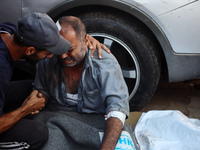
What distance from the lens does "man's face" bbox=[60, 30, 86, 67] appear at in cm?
200

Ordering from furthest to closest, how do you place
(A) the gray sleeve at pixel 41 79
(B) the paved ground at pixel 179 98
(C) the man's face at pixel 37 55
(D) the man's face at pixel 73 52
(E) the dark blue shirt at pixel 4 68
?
(B) the paved ground at pixel 179 98 < (A) the gray sleeve at pixel 41 79 < (D) the man's face at pixel 73 52 < (C) the man's face at pixel 37 55 < (E) the dark blue shirt at pixel 4 68

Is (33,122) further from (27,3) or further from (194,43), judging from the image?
(194,43)

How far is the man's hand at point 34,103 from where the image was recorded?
2066mm

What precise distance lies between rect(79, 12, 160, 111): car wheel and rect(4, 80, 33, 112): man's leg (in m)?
0.83

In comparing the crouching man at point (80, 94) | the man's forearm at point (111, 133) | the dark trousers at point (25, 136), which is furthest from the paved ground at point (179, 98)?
the dark trousers at point (25, 136)

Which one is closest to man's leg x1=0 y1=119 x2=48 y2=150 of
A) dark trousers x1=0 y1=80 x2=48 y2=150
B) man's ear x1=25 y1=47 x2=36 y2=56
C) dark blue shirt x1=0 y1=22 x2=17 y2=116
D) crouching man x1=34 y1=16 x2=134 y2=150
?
dark trousers x1=0 y1=80 x2=48 y2=150

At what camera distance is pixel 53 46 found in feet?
5.87

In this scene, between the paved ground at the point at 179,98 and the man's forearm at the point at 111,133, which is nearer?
the man's forearm at the point at 111,133

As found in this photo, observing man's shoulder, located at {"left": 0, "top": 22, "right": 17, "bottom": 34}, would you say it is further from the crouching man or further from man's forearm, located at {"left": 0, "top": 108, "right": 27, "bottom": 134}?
man's forearm, located at {"left": 0, "top": 108, "right": 27, "bottom": 134}

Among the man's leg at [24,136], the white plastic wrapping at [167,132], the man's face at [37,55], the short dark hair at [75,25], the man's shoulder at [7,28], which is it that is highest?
the short dark hair at [75,25]

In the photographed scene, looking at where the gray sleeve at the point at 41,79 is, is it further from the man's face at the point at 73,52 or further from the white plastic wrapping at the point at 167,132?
the white plastic wrapping at the point at 167,132

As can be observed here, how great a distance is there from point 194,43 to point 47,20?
1413 millimetres

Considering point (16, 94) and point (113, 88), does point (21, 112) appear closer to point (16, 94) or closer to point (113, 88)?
point (16, 94)

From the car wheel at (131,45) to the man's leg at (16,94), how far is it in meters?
0.83
